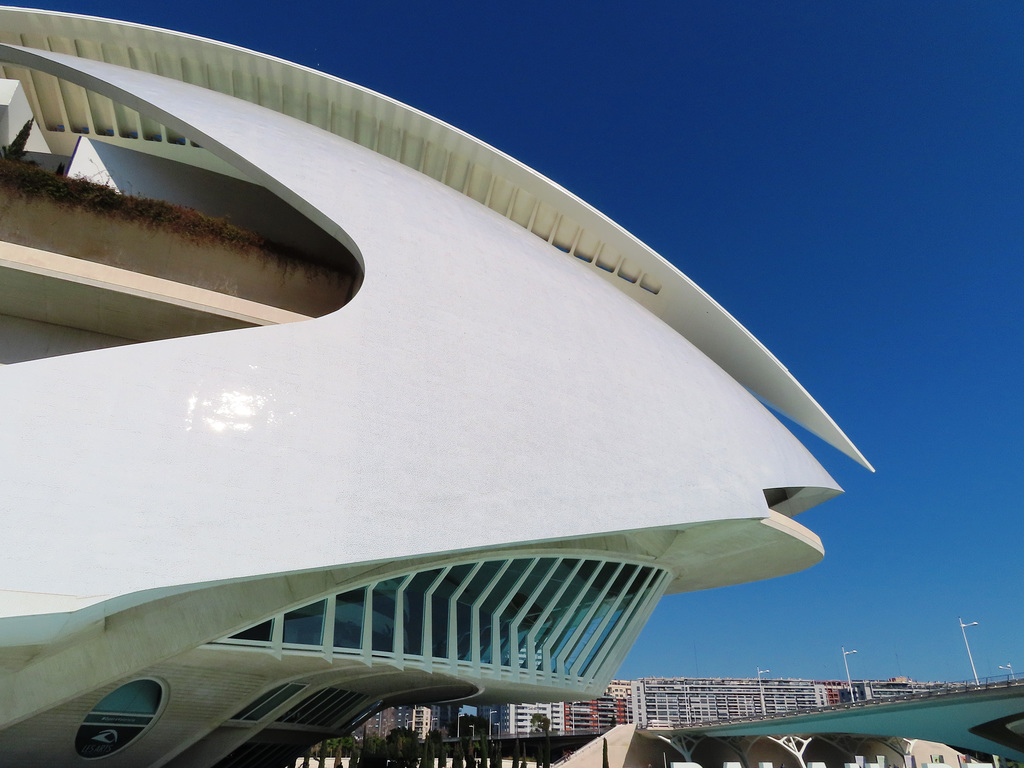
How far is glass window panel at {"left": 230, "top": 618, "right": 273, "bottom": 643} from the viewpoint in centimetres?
885

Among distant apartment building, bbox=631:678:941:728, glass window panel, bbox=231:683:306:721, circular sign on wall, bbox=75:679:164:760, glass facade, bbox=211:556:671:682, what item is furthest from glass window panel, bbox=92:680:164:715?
distant apartment building, bbox=631:678:941:728

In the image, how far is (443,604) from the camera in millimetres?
10969

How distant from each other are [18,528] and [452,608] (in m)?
6.73

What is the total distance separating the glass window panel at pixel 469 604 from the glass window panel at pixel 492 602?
325 mm

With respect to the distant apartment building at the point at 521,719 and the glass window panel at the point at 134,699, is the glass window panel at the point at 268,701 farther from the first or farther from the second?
the distant apartment building at the point at 521,719

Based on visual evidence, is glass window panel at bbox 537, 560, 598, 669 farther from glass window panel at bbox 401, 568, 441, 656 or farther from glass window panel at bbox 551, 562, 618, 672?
glass window panel at bbox 401, 568, 441, 656

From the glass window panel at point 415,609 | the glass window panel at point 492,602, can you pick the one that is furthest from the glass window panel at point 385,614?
the glass window panel at point 492,602

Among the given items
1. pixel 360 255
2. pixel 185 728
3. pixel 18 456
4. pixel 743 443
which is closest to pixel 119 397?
pixel 18 456

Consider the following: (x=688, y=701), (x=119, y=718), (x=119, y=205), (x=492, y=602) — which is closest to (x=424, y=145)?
(x=119, y=205)

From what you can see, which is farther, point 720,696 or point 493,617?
point 720,696

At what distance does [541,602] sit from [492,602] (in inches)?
51.3

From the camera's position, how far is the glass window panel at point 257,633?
8852 mm

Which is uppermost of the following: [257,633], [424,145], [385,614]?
[424,145]

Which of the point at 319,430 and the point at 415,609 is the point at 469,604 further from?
the point at 319,430
